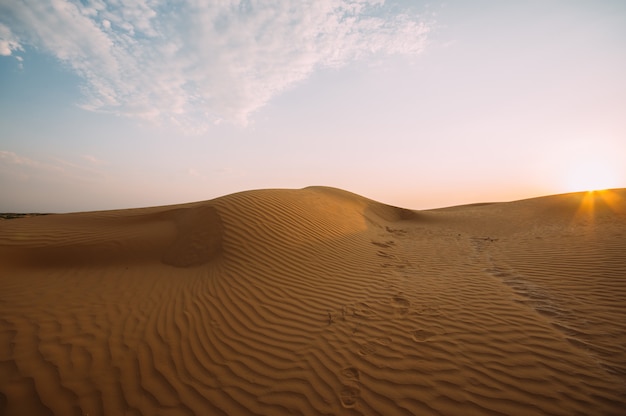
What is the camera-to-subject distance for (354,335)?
12.2 feet

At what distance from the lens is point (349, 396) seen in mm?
2760

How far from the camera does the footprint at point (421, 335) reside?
3.54 meters

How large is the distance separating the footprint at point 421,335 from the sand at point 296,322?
0.03m

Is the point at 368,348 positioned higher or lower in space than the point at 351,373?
higher

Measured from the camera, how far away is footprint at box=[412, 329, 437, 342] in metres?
3.54

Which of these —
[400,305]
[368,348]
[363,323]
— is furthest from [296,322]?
[400,305]

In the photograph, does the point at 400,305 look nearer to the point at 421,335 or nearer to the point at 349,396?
the point at 421,335

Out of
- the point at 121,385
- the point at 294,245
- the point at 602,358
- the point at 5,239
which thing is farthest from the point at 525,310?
the point at 5,239

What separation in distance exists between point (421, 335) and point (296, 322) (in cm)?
190

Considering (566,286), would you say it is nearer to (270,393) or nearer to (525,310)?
(525,310)

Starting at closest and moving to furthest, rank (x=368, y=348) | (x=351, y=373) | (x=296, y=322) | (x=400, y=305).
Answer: (x=351, y=373) < (x=368, y=348) < (x=296, y=322) < (x=400, y=305)

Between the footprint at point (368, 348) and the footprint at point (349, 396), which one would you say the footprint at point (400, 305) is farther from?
the footprint at point (349, 396)

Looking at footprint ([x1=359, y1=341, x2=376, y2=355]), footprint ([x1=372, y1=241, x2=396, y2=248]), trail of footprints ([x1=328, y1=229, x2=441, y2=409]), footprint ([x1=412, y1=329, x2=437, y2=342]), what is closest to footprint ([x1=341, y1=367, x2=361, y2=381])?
trail of footprints ([x1=328, y1=229, x2=441, y2=409])

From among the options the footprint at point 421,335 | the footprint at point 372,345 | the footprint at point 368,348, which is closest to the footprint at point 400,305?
the footprint at point 421,335
